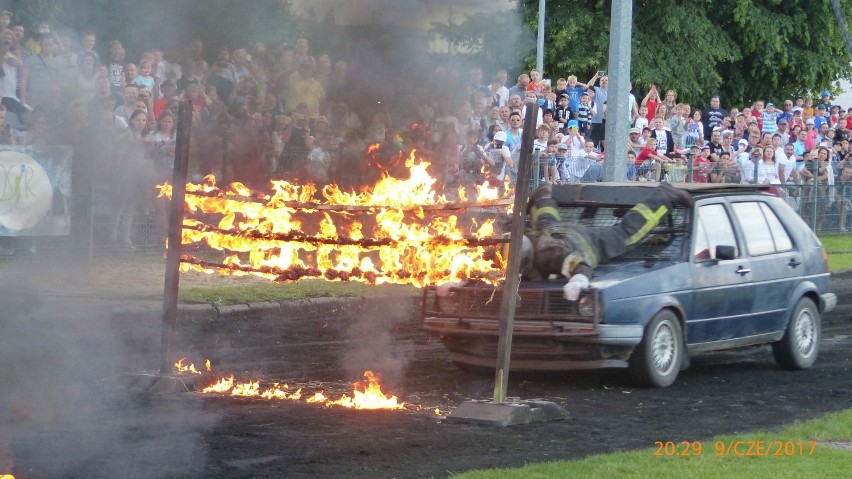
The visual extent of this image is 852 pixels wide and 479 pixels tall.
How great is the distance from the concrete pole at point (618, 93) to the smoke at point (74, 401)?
6372 mm

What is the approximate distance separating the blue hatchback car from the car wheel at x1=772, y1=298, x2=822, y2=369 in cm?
1

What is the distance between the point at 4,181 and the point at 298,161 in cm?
530

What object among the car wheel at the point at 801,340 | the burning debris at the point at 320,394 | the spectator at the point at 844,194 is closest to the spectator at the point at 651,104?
the spectator at the point at 844,194

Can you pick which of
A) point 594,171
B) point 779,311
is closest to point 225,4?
point 779,311

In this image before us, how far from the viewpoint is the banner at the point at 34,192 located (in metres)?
13.6

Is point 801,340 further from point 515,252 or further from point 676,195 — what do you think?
point 515,252

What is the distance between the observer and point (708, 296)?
10.4m

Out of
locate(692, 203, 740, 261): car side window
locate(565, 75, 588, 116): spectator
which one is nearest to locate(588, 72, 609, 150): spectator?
locate(565, 75, 588, 116): spectator

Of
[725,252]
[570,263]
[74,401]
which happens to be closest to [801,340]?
[725,252]

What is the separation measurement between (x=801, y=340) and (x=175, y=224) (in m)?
5.73

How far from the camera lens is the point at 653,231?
10.5m

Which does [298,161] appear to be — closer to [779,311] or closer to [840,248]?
[779,311]

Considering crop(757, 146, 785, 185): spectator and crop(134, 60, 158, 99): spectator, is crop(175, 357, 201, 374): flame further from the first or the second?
crop(757, 146, 785, 185): spectator

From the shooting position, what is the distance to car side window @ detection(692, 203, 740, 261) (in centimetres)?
1047
